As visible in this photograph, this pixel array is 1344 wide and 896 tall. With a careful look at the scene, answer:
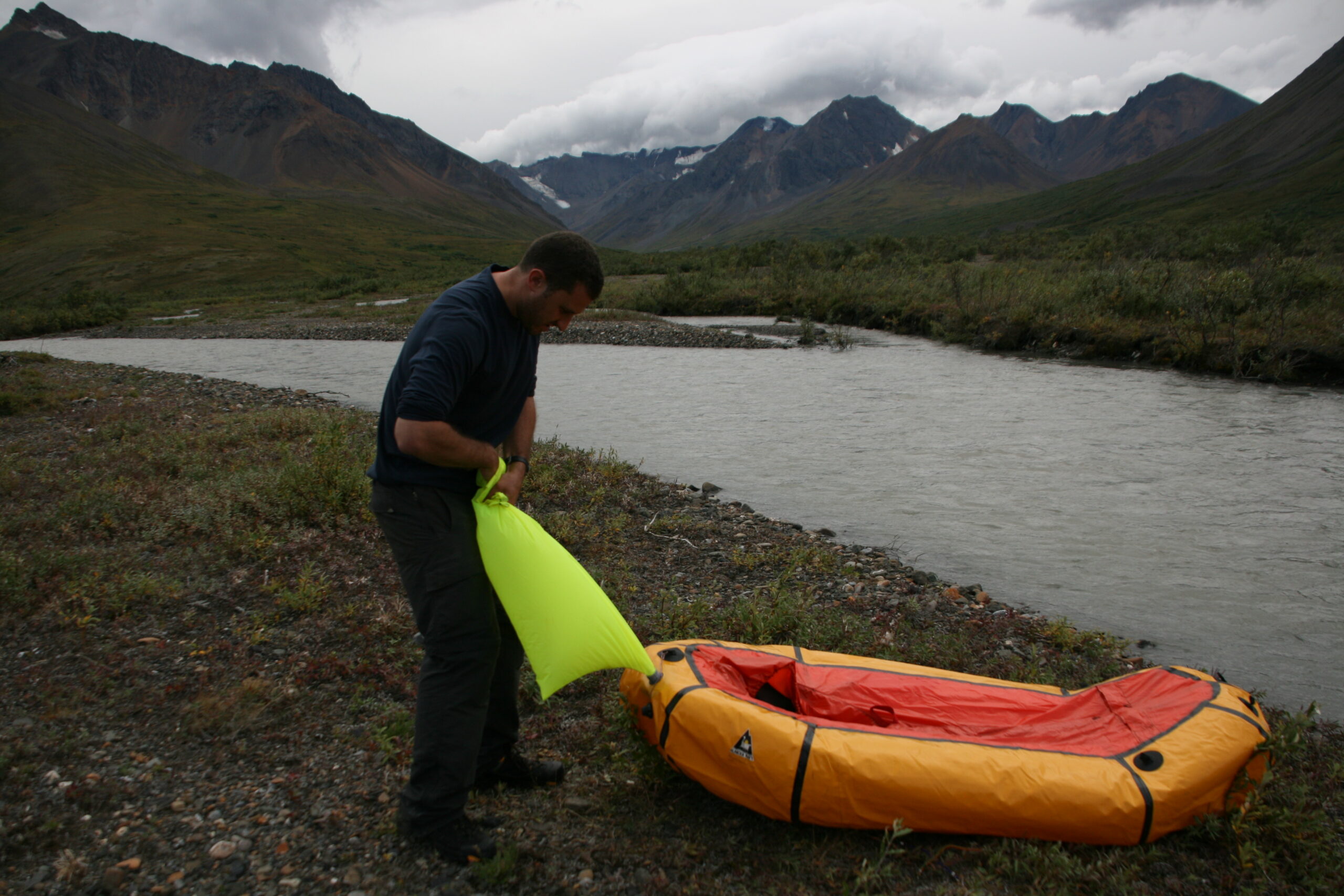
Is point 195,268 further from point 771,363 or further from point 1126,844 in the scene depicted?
point 1126,844

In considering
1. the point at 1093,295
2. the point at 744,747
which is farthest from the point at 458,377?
the point at 1093,295

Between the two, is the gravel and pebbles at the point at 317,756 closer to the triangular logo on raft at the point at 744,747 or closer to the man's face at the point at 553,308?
the triangular logo on raft at the point at 744,747

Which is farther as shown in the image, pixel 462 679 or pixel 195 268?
pixel 195 268

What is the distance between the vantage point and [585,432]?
1252cm

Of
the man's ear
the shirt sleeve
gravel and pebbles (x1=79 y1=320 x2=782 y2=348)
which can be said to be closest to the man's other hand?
the shirt sleeve

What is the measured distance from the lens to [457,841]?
3.05 m

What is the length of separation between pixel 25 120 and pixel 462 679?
163024 mm

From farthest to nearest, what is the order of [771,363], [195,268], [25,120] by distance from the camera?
[25,120] < [195,268] < [771,363]

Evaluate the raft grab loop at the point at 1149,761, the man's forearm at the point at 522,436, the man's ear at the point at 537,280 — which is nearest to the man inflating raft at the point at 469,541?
the man's ear at the point at 537,280

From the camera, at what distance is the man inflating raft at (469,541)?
9.70 ft

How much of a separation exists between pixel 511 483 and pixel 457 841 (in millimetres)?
1418

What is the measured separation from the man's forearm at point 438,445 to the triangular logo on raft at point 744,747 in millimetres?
1575

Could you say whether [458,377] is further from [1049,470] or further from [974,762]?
[1049,470]

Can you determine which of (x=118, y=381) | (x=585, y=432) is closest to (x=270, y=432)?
(x=585, y=432)
